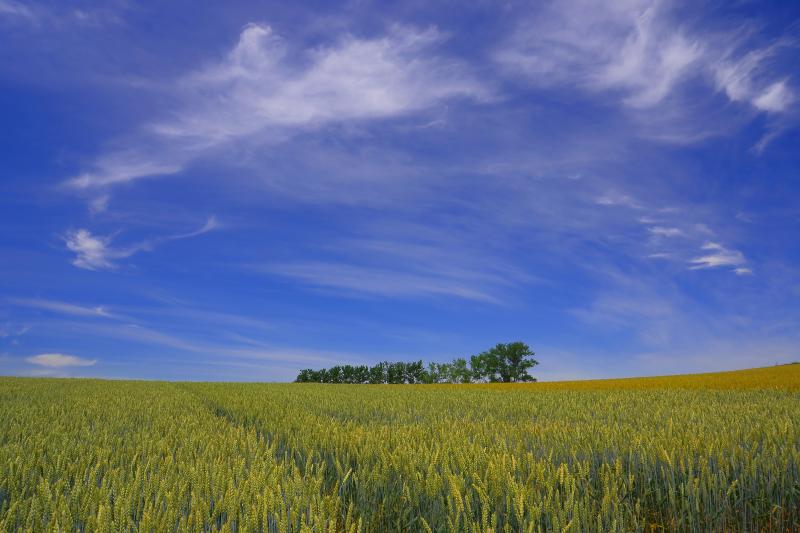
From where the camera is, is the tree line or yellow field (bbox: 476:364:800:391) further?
the tree line

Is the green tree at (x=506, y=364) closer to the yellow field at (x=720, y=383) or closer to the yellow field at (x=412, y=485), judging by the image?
the yellow field at (x=720, y=383)

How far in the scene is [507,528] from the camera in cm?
299

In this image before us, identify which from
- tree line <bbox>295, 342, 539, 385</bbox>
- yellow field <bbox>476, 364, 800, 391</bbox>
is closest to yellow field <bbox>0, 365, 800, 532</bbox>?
yellow field <bbox>476, 364, 800, 391</bbox>

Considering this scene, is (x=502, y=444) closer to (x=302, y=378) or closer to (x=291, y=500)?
(x=291, y=500)

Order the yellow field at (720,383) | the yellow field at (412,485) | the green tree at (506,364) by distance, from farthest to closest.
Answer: the green tree at (506,364)
the yellow field at (720,383)
the yellow field at (412,485)

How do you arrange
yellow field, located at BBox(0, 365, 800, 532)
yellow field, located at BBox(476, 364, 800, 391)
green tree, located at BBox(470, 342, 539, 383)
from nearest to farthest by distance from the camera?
1. yellow field, located at BBox(0, 365, 800, 532)
2. yellow field, located at BBox(476, 364, 800, 391)
3. green tree, located at BBox(470, 342, 539, 383)

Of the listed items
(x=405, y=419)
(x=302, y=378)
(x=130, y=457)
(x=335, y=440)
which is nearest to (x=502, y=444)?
(x=335, y=440)

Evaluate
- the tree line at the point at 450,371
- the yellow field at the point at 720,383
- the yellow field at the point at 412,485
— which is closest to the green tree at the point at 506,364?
the tree line at the point at 450,371

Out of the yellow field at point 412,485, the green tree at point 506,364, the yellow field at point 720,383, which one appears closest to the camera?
the yellow field at point 412,485

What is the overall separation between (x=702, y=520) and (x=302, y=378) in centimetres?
8102

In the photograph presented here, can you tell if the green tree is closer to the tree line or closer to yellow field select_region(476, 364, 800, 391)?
the tree line

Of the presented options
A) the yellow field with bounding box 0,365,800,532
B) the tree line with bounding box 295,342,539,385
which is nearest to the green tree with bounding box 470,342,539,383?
the tree line with bounding box 295,342,539,385

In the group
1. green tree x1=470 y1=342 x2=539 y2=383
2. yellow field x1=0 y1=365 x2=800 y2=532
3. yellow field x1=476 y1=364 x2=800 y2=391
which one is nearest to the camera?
yellow field x1=0 y1=365 x2=800 y2=532

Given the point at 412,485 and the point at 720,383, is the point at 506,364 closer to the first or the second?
the point at 720,383
